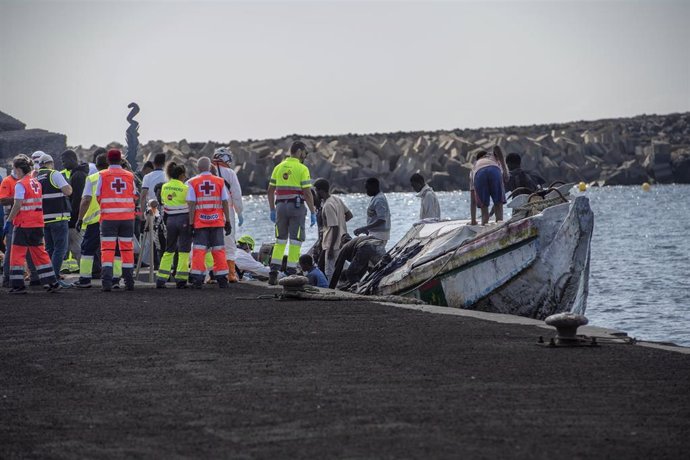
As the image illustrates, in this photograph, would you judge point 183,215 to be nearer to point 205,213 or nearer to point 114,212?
point 205,213

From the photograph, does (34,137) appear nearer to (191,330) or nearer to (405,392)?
(191,330)

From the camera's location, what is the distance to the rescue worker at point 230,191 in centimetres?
1878

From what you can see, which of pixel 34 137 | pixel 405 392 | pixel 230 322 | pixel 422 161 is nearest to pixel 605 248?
pixel 34 137

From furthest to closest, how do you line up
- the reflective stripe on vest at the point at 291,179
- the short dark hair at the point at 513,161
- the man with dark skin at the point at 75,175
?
the man with dark skin at the point at 75,175 → the short dark hair at the point at 513,161 → the reflective stripe on vest at the point at 291,179

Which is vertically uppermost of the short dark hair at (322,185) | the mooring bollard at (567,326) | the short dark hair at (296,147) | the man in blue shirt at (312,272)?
the short dark hair at (296,147)

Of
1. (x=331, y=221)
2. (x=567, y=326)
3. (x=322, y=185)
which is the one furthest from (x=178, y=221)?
(x=567, y=326)

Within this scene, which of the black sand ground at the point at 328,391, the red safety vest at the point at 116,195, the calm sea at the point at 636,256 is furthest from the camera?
the calm sea at the point at 636,256

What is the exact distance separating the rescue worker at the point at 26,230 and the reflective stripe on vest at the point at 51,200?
619mm

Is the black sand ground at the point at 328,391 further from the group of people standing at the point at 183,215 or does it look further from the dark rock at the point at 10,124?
the dark rock at the point at 10,124

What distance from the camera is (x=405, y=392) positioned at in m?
8.87

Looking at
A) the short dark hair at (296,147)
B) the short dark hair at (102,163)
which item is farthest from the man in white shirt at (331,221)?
the short dark hair at (102,163)

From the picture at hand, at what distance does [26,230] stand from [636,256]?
106ft

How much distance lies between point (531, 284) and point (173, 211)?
15.8ft

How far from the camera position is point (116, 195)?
17.3 m
